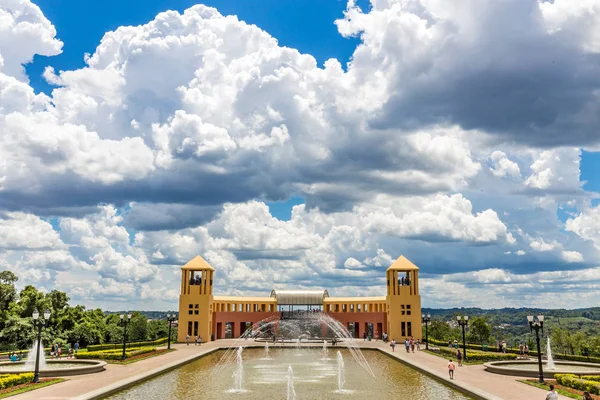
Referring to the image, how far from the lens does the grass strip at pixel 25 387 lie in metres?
22.5

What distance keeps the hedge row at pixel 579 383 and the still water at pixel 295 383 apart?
202 inches

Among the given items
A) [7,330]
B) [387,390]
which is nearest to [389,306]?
[387,390]

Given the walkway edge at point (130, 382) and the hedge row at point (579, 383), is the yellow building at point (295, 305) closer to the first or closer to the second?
the walkway edge at point (130, 382)

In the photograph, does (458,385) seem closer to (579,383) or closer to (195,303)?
(579,383)

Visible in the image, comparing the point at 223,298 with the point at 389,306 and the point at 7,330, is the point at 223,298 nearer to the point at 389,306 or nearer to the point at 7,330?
the point at 389,306

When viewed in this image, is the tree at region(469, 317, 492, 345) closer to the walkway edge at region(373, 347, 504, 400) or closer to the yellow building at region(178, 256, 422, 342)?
the yellow building at region(178, 256, 422, 342)

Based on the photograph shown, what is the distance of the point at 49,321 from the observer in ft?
175

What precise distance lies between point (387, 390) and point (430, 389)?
92.4 inches

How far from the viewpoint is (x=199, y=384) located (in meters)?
26.9

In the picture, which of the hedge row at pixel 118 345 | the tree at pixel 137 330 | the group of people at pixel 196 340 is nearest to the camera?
the hedge row at pixel 118 345

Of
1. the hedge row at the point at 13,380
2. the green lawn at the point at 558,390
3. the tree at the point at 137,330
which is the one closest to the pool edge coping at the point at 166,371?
the green lawn at the point at 558,390

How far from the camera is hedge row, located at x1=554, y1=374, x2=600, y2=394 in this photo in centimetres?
2200

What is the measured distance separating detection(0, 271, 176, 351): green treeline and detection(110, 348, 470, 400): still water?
18.6 meters

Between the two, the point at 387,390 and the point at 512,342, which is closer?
the point at 387,390
